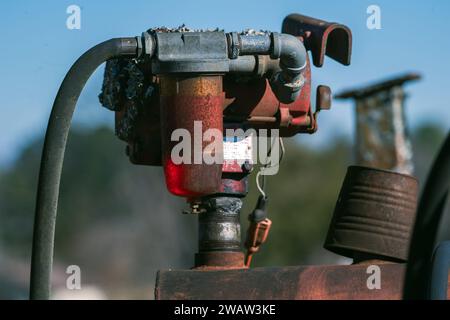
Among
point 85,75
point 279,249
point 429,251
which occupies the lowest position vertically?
point 279,249

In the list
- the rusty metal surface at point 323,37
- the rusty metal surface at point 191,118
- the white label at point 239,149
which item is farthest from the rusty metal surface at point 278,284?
the rusty metal surface at point 323,37

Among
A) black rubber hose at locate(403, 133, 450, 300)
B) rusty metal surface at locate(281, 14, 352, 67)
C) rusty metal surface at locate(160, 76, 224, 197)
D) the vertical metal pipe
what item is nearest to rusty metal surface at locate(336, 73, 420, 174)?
rusty metal surface at locate(281, 14, 352, 67)

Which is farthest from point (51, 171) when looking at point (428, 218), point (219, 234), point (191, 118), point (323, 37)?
point (323, 37)

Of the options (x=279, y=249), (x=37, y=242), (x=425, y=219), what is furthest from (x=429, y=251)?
(x=279, y=249)

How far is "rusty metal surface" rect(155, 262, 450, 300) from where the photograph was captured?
433 cm

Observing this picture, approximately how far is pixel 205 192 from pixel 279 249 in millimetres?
36710

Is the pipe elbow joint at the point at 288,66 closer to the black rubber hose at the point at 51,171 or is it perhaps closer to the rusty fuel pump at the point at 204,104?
the rusty fuel pump at the point at 204,104

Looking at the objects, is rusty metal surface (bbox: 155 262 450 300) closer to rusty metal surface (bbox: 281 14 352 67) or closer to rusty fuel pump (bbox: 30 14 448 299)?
rusty fuel pump (bbox: 30 14 448 299)

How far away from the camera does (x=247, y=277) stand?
436 cm

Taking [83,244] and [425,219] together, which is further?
[83,244]

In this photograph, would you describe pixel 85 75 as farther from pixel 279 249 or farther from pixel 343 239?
pixel 279 249

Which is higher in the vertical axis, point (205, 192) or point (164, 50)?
point (164, 50)

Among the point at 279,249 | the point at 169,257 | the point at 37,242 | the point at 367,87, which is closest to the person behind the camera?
the point at 37,242

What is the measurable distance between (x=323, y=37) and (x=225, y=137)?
0.62 metres
